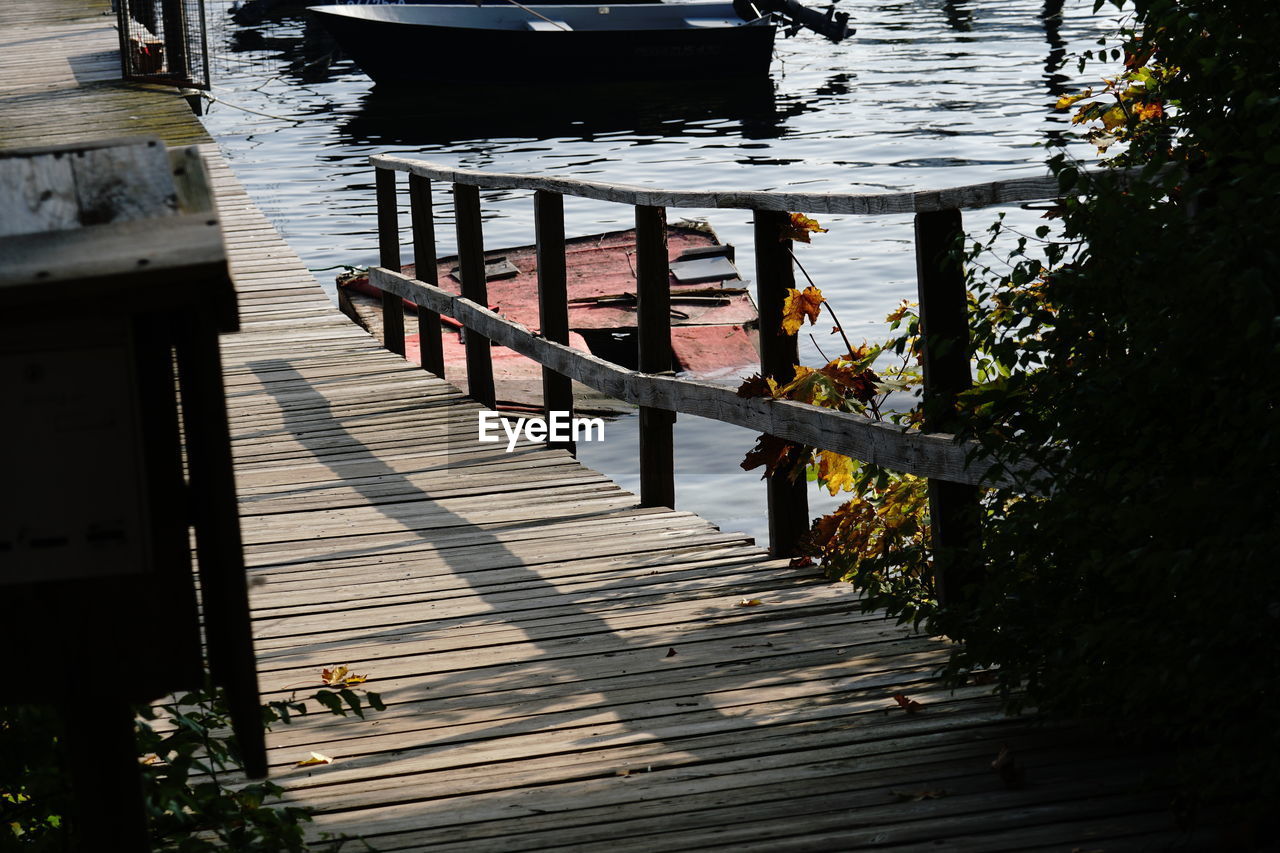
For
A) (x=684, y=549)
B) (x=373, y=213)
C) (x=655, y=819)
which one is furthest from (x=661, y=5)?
(x=655, y=819)

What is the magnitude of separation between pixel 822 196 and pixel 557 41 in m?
25.8

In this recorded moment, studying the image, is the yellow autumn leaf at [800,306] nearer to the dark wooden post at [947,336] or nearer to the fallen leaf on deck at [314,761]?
the dark wooden post at [947,336]

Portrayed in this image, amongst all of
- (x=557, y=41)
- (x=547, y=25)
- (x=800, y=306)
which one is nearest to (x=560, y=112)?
Answer: (x=557, y=41)

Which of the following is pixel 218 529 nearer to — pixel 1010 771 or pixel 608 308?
pixel 1010 771

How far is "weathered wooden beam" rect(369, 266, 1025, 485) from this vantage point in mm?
3850

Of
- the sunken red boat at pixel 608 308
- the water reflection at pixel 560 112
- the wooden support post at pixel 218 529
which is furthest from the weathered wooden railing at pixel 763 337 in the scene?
the water reflection at pixel 560 112

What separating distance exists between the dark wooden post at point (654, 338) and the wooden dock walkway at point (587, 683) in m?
0.17

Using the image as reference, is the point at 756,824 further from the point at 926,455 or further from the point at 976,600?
the point at 926,455

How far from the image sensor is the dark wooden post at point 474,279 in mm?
7316

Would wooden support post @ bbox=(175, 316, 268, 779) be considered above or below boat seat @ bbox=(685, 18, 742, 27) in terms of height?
below

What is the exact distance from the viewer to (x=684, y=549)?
4938 millimetres

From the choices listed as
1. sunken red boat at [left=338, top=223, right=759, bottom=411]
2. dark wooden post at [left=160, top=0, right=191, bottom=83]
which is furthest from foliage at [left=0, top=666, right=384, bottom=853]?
dark wooden post at [left=160, top=0, right=191, bottom=83]

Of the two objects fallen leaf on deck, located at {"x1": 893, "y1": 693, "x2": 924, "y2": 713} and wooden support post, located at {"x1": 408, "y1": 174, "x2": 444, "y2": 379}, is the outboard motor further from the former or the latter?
fallen leaf on deck, located at {"x1": 893, "y1": 693, "x2": 924, "y2": 713}

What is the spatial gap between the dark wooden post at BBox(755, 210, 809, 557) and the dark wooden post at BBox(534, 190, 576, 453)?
1772 mm
